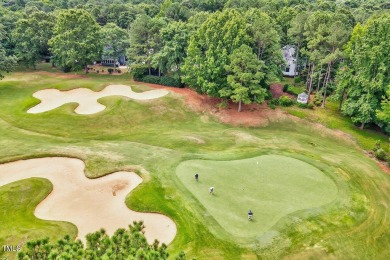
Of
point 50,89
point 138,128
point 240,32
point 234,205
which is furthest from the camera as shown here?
point 50,89

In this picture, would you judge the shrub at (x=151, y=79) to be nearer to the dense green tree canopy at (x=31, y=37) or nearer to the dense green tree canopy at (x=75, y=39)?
the dense green tree canopy at (x=75, y=39)

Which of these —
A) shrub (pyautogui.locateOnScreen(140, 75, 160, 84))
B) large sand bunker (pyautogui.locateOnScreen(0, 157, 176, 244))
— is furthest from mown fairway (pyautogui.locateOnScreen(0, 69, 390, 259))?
shrub (pyautogui.locateOnScreen(140, 75, 160, 84))

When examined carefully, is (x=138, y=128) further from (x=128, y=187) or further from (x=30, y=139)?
(x=128, y=187)

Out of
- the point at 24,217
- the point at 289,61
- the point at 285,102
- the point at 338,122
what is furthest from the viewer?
the point at 289,61

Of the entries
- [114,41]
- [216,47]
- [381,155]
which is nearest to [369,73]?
[381,155]

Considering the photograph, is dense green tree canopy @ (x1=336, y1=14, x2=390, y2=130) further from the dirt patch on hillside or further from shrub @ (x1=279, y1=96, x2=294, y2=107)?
the dirt patch on hillside

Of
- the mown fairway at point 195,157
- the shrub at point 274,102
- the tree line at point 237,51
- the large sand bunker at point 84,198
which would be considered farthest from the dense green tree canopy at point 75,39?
the large sand bunker at point 84,198

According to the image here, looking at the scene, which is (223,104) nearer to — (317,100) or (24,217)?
(317,100)

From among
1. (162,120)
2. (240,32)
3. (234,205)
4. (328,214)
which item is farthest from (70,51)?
(328,214)
